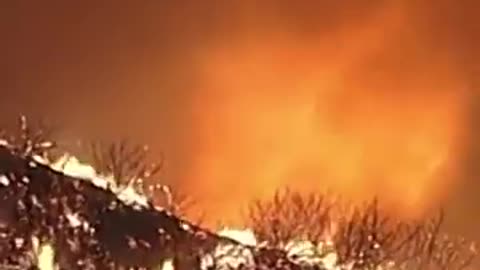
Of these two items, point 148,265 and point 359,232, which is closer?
point 148,265

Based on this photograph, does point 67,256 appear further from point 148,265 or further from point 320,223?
point 320,223

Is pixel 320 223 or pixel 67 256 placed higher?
pixel 320 223

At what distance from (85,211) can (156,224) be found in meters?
0.94

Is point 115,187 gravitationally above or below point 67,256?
above

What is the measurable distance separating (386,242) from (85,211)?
3.66 meters

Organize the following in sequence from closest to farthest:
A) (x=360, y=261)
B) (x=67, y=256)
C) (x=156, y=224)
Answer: (x=67, y=256) → (x=156, y=224) → (x=360, y=261)

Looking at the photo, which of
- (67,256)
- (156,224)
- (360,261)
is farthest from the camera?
(360,261)

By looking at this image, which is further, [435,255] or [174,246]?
[435,255]

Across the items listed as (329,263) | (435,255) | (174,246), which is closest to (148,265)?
(174,246)

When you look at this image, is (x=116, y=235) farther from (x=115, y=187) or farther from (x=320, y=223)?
(x=320, y=223)

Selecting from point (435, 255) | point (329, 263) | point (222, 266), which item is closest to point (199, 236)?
point (222, 266)

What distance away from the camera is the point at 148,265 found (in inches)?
591

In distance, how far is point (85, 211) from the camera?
1473 cm

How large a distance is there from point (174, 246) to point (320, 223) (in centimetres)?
194
